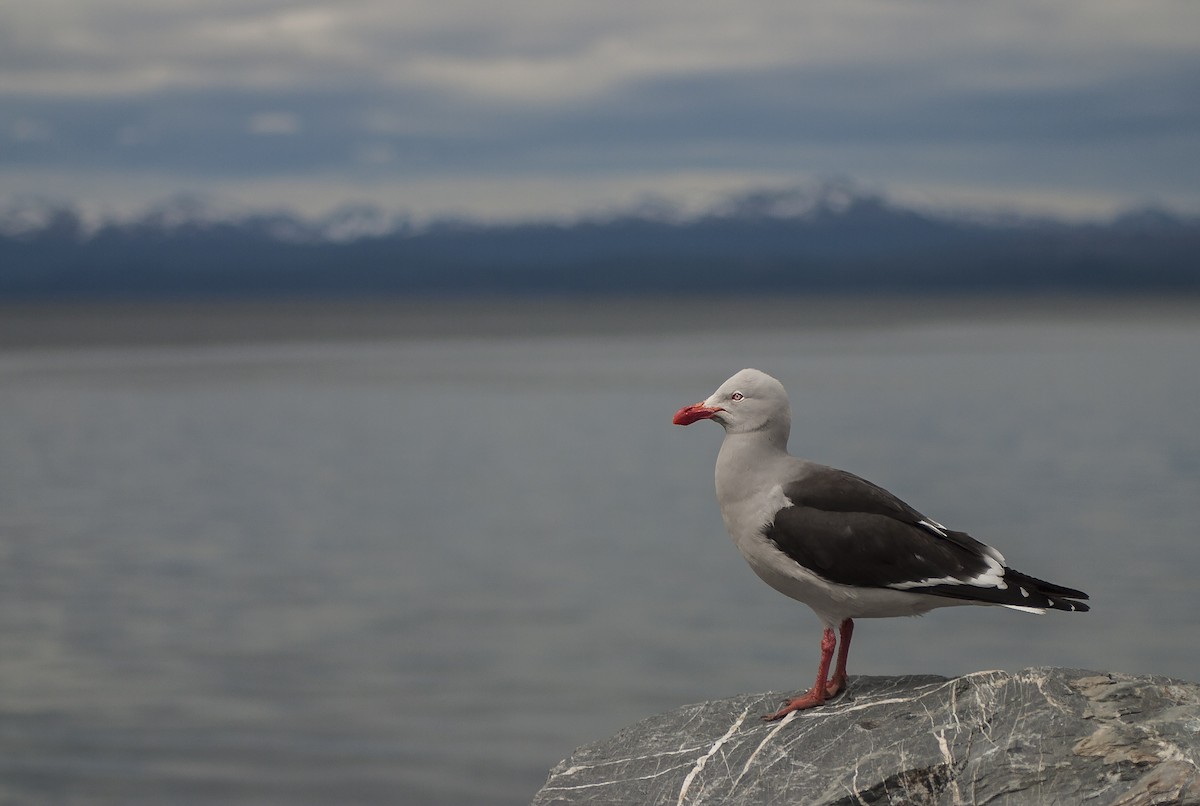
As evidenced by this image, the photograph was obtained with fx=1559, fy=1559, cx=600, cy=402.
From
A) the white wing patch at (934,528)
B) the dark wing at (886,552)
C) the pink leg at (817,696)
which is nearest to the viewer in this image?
the dark wing at (886,552)

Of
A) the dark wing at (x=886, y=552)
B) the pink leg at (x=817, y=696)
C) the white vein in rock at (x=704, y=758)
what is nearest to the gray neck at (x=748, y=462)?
the dark wing at (x=886, y=552)

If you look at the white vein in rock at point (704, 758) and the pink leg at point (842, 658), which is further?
the pink leg at point (842, 658)

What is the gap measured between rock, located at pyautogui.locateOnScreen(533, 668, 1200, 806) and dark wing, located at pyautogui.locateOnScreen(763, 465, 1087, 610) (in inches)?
21.7

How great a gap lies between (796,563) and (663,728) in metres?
1.34

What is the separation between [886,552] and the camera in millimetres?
8258

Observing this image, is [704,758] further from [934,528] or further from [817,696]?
[934,528]

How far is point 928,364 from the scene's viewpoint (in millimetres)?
68688

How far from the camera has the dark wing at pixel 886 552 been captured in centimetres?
816

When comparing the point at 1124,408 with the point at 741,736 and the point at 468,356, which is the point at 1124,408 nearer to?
the point at 741,736

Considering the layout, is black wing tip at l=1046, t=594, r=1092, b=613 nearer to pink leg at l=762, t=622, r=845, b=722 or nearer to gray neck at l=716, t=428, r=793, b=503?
pink leg at l=762, t=622, r=845, b=722

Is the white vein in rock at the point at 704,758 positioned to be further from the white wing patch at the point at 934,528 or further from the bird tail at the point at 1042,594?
the bird tail at the point at 1042,594

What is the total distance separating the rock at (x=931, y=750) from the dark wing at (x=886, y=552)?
0.55m

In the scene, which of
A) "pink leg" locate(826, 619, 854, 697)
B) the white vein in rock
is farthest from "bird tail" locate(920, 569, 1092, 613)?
the white vein in rock

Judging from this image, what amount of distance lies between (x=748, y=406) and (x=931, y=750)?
2026 mm
